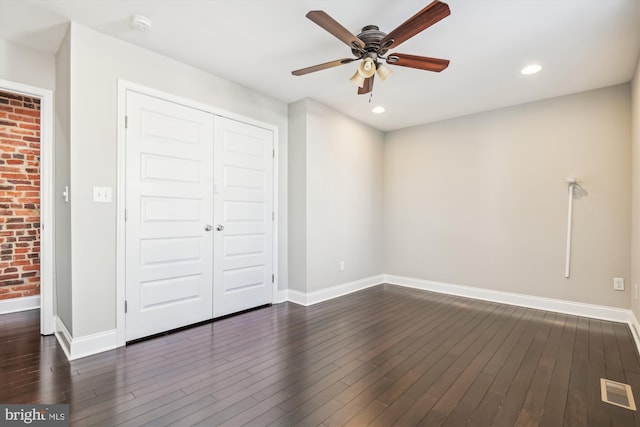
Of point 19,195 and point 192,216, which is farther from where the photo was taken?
point 19,195

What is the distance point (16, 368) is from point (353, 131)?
4.47m

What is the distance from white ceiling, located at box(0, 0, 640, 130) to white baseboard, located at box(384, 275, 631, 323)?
2.58 m

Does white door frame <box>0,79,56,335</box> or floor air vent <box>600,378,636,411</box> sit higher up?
white door frame <box>0,79,56,335</box>

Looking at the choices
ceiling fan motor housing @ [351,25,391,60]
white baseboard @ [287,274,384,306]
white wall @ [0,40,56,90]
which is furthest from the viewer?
white baseboard @ [287,274,384,306]

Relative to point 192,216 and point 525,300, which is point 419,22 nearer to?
point 192,216

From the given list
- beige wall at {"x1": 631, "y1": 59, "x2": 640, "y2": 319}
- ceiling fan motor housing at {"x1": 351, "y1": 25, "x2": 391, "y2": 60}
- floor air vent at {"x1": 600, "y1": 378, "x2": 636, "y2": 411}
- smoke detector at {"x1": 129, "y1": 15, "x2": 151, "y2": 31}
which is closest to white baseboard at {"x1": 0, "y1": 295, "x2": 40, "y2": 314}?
smoke detector at {"x1": 129, "y1": 15, "x2": 151, "y2": 31}

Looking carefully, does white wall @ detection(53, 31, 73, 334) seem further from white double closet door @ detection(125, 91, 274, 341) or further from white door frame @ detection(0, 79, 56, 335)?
white double closet door @ detection(125, 91, 274, 341)

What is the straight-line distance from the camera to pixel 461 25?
2402mm

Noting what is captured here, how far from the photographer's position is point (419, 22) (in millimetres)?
1929

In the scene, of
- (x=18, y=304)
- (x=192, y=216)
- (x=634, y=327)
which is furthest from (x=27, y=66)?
(x=634, y=327)

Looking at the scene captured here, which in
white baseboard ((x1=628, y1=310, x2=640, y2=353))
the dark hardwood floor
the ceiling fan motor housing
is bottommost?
the dark hardwood floor

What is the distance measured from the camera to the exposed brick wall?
3.62 m

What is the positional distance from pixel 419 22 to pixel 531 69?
76.6 inches

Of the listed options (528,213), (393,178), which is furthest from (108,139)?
(528,213)
